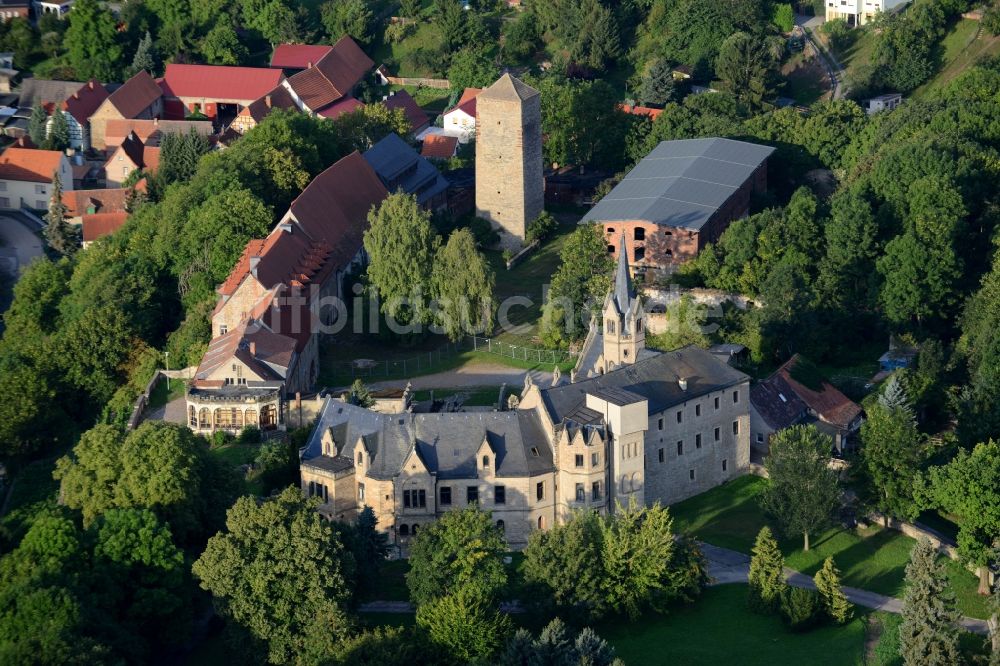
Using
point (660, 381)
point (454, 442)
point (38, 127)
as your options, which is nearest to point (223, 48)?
point (38, 127)

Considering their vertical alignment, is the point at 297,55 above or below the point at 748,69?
above

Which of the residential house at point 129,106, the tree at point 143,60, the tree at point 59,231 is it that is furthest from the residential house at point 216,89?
the tree at point 59,231

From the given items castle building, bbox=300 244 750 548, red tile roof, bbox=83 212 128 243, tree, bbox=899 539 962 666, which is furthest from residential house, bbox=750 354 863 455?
red tile roof, bbox=83 212 128 243

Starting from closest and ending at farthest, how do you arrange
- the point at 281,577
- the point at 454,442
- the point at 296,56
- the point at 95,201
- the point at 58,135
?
the point at 281,577
the point at 454,442
the point at 95,201
the point at 58,135
the point at 296,56

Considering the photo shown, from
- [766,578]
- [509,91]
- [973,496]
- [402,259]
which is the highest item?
[509,91]

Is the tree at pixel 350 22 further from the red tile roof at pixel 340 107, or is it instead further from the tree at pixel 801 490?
the tree at pixel 801 490

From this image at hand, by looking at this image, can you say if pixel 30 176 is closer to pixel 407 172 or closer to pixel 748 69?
pixel 407 172
